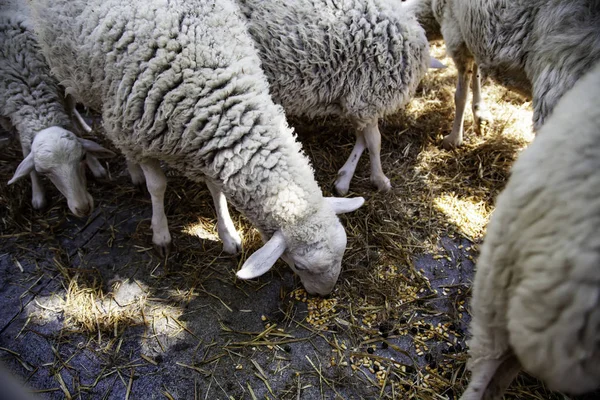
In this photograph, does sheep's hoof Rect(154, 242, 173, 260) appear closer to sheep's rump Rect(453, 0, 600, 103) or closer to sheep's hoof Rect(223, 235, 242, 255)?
sheep's hoof Rect(223, 235, 242, 255)

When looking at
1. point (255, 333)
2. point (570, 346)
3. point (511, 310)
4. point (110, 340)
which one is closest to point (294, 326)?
point (255, 333)

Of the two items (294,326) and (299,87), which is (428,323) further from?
(299,87)

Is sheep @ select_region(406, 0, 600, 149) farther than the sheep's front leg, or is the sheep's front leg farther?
the sheep's front leg

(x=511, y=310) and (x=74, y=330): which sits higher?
(x=511, y=310)

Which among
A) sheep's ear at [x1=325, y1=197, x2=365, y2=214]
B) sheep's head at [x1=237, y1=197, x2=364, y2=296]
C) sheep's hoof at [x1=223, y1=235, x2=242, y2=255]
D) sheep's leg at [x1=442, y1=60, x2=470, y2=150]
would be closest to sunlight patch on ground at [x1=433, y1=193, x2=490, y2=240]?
sheep's leg at [x1=442, y1=60, x2=470, y2=150]

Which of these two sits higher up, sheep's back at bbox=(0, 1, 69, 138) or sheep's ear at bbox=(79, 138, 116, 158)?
sheep's back at bbox=(0, 1, 69, 138)

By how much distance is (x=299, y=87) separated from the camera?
267 cm

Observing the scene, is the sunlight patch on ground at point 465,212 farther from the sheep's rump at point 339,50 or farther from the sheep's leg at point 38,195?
the sheep's leg at point 38,195

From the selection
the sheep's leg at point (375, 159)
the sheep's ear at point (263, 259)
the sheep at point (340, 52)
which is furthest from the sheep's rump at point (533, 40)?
the sheep's ear at point (263, 259)

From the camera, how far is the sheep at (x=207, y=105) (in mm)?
1970

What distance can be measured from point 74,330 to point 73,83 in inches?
56.5

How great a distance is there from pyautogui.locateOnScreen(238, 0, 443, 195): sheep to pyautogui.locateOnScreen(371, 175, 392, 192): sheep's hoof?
48cm

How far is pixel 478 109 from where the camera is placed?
11.1 ft

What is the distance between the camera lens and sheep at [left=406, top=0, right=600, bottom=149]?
1940 millimetres
